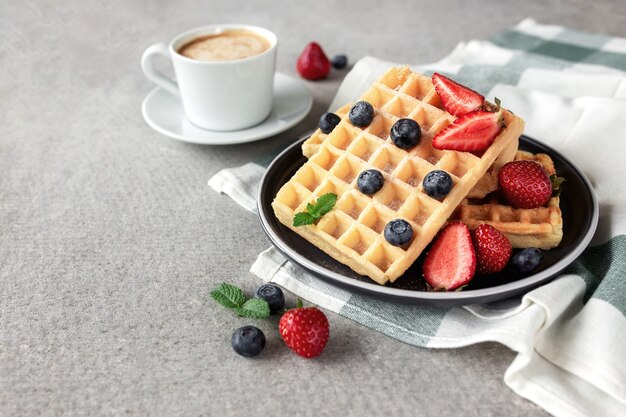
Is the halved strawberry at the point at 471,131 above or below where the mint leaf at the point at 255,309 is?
above

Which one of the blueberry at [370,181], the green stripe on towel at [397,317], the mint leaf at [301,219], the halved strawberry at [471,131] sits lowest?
the green stripe on towel at [397,317]

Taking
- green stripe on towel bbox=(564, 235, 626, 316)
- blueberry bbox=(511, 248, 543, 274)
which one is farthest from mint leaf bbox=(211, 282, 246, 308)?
green stripe on towel bbox=(564, 235, 626, 316)

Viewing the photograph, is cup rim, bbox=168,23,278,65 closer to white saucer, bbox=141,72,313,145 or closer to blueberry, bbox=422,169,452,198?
white saucer, bbox=141,72,313,145

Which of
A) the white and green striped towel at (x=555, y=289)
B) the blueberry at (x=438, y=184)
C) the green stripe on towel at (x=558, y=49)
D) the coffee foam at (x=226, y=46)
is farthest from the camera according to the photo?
the green stripe on towel at (x=558, y=49)

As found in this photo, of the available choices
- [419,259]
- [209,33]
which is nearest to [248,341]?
[419,259]

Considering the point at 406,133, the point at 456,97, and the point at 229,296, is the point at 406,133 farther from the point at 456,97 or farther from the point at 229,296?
the point at 229,296

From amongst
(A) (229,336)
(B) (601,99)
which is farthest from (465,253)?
(B) (601,99)

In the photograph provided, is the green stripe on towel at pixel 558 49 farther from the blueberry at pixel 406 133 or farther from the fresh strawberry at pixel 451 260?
the fresh strawberry at pixel 451 260

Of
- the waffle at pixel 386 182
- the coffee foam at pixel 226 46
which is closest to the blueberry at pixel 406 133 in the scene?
the waffle at pixel 386 182
